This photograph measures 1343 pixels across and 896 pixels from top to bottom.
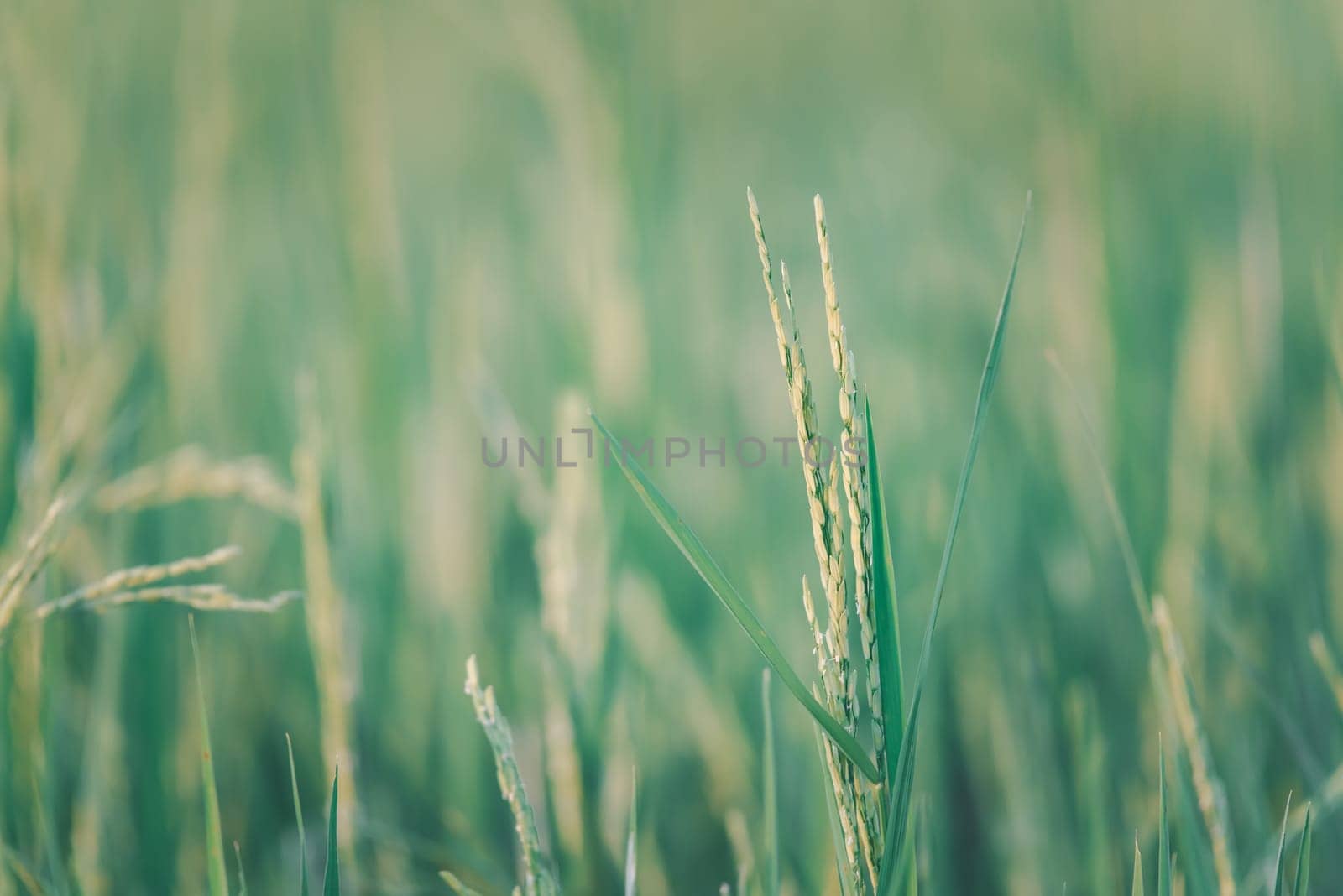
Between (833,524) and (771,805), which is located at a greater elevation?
(833,524)

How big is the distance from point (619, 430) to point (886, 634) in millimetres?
690

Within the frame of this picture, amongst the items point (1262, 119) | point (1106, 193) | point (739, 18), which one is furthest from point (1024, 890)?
point (739, 18)

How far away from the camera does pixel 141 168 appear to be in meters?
1.40

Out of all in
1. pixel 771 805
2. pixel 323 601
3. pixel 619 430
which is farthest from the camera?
pixel 619 430

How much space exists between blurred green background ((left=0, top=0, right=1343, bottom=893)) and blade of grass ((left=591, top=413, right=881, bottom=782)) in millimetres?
182

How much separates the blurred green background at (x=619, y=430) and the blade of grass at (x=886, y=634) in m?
0.16

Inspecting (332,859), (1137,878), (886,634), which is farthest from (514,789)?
(1137,878)

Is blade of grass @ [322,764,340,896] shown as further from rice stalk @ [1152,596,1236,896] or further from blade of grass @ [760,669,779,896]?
rice stalk @ [1152,596,1236,896]

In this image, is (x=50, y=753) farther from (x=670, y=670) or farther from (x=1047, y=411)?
(x=1047, y=411)

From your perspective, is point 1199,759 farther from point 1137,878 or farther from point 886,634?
point 886,634

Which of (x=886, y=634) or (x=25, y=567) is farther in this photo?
(x=25, y=567)

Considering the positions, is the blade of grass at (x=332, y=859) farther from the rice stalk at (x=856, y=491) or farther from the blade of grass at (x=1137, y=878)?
the blade of grass at (x=1137, y=878)

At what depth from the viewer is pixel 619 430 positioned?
1.06 m

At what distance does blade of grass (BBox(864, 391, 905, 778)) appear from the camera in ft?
1.29
